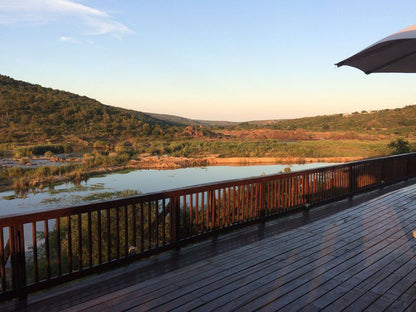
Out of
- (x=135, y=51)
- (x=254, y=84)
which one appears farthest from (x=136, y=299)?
(x=254, y=84)

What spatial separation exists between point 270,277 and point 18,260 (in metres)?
2.27

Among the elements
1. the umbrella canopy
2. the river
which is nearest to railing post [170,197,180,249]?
the umbrella canopy

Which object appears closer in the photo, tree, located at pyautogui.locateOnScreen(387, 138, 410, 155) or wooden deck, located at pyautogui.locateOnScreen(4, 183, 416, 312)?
wooden deck, located at pyautogui.locateOnScreen(4, 183, 416, 312)

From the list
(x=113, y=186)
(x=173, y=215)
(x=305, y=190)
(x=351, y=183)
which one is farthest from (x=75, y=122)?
(x=173, y=215)

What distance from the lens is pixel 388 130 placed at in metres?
40.6

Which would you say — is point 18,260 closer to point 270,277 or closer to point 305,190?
point 270,277

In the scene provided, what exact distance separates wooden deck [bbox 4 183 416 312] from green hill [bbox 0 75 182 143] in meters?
29.3

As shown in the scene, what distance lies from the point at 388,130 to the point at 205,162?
26.9 m

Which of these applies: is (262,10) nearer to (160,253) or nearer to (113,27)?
(113,27)

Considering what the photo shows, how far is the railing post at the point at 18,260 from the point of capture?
2.72 meters

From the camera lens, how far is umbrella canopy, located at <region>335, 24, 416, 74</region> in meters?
3.16

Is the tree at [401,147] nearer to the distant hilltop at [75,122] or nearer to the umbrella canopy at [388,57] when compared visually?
the distant hilltop at [75,122]

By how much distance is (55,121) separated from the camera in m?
32.1

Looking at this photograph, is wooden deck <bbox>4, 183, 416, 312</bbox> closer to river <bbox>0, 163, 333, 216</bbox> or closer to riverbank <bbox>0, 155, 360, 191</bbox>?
river <bbox>0, 163, 333, 216</bbox>
